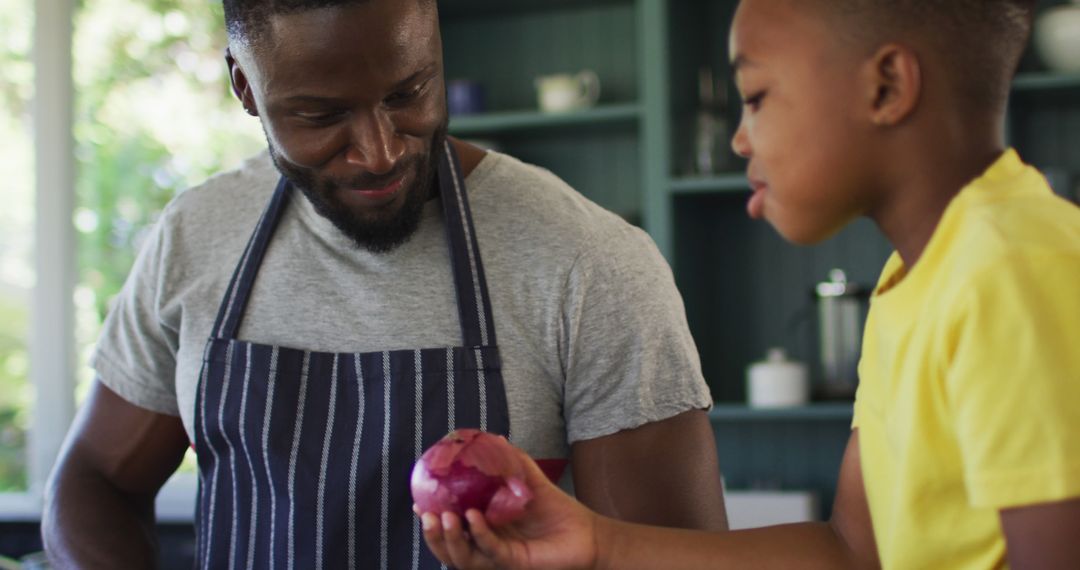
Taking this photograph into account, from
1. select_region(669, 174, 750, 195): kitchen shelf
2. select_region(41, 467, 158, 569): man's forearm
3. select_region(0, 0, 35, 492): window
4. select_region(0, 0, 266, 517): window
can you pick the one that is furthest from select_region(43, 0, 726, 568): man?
select_region(0, 0, 35, 492): window

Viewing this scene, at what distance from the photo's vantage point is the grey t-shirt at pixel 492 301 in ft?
4.52

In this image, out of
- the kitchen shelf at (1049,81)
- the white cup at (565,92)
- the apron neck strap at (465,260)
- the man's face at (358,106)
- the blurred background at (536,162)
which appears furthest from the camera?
the white cup at (565,92)

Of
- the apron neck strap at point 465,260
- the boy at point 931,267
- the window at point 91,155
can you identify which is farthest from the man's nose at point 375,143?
the window at point 91,155

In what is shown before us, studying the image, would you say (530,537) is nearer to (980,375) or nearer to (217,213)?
(980,375)

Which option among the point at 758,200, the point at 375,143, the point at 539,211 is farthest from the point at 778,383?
the point at 758,200

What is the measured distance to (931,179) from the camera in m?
0.87

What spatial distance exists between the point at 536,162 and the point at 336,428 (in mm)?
2302

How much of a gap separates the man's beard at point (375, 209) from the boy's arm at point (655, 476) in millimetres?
326

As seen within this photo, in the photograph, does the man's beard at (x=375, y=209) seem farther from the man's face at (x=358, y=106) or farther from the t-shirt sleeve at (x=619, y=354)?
the t-shirt sleeve at (x=619, y=354)

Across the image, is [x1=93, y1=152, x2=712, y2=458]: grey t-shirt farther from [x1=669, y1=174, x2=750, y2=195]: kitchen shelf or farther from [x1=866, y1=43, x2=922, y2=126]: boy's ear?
[x1=669, y1=174, x2=750, y2=195]: kitchen shelf

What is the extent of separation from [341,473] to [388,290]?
0.22 m

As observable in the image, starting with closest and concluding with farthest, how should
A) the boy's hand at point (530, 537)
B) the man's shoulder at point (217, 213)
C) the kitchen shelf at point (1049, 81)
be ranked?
the boy's hand at point (530, 537) < the man's shoulder at point (217, 213) < the kitchen shelf at point (1049, 81)

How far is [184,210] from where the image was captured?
1623 millimetres

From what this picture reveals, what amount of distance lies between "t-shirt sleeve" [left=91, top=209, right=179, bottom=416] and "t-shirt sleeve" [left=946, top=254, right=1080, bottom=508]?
1.12m
